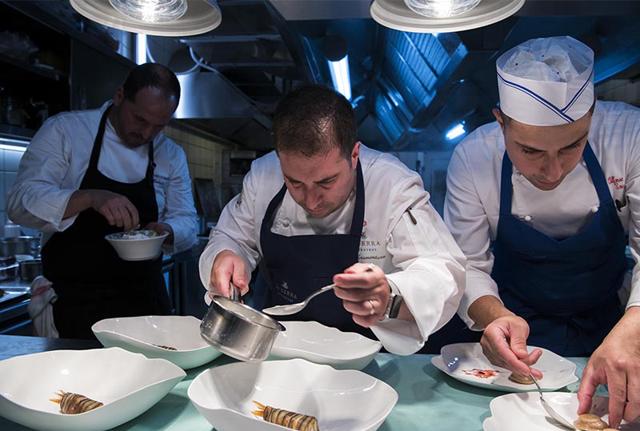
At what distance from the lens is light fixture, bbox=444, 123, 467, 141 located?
3898mm

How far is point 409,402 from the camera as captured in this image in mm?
1021

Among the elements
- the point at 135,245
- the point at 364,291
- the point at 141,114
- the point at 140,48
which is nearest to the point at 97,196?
the point at 135,245

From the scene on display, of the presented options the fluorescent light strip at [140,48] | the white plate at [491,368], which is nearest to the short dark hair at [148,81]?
the white plate at [491,368]

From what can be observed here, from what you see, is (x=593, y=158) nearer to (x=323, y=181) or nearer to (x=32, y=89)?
(x=323, y=181)

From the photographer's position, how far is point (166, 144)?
A: 2.55 m

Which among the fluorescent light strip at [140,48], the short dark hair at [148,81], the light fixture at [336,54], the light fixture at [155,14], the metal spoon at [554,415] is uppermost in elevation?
the fluorescent light strip at [140,48]

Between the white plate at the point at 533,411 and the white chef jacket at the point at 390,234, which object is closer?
the white plate at the point at 533,411

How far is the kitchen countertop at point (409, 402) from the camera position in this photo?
2.99ft

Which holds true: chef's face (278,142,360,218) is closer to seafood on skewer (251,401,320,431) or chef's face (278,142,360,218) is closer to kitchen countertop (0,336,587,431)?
kitchen countertop (0,336,587,431)

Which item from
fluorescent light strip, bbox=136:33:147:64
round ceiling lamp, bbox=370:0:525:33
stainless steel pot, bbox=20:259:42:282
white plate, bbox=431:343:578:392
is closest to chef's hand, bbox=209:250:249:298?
white plate, bbox=431:343:578:392

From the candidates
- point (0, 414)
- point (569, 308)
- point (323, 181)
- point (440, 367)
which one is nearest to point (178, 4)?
point (323, 181)

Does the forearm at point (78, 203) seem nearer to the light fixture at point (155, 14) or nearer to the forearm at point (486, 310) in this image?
the light fixture at point (155, 14)

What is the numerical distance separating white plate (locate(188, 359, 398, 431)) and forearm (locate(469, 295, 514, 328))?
465mm

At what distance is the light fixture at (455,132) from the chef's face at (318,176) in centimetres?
266
